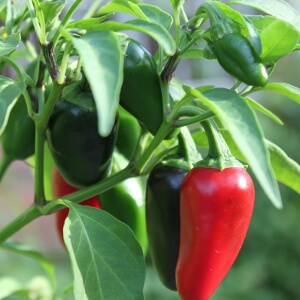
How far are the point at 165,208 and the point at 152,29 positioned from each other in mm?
290

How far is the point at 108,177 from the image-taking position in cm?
90

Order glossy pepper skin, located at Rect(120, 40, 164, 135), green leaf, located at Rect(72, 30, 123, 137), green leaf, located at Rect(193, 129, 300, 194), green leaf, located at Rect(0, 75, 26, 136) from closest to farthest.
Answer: green leaf, located at Rect(72, 30, 123, 137) < green leaf, located at Rect(0, 75, 26, 136) < glossy pepper skin, located at Rect(120, 40, 164, 135) < green leaf, located at Rect(193, 129, 300, 194)

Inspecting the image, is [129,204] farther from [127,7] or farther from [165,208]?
[127,7]

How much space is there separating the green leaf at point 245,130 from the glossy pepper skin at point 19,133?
35 cm

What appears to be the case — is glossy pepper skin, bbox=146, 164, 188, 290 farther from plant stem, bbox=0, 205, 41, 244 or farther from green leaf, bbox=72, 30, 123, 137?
green leaf, bbox=72, 30, 123, 137

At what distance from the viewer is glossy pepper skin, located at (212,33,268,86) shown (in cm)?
70

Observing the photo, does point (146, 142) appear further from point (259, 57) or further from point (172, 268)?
point (259, 57)

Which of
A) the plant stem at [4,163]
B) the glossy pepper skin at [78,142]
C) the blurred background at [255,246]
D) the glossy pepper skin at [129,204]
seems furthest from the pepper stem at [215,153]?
the blurred background at [255,246]

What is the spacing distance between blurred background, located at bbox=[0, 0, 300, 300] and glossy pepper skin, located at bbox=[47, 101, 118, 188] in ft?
8.11

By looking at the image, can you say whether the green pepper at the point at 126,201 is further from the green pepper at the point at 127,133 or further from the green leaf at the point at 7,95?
the green leaf at the point at 7,95

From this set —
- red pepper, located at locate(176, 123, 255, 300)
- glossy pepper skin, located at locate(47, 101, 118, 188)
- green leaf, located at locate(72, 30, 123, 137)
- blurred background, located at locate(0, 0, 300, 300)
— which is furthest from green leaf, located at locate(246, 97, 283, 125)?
blurred background, located at locate(0, 0, 300, 300)

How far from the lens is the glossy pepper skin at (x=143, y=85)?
811 mm

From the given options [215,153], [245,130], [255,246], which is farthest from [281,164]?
[255,246]

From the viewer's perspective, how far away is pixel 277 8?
2.57ft
